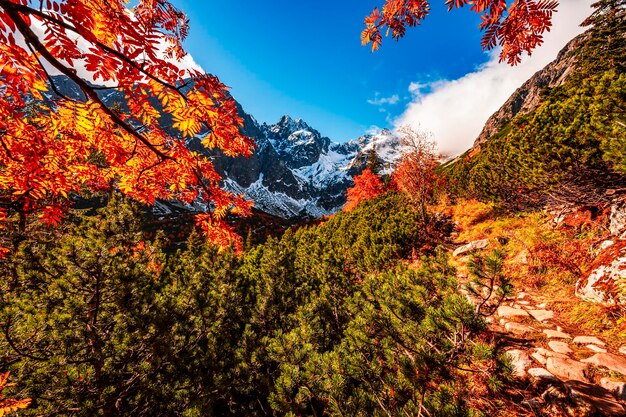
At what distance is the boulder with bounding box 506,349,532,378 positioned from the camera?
8.79 ft

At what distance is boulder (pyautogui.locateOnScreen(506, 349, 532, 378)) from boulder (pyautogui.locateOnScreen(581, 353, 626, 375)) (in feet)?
1.77

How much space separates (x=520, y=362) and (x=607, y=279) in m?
2.00

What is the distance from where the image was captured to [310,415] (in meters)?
3.29

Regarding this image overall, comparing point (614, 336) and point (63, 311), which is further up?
point (63, 311)

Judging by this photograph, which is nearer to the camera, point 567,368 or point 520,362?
point 567,368

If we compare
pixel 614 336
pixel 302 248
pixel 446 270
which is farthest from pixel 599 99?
pixel 302 248

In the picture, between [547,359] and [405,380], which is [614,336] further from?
[405,380]

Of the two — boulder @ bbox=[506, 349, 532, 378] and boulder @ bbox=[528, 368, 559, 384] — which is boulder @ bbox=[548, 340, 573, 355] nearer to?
boulder @ bbox=[506, 349, 532, 378]

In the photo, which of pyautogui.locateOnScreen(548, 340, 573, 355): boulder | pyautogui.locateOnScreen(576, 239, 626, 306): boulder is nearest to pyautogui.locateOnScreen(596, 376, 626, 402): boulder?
pyautogui.locateOnScreen(548, 340, 573, 355): boulder

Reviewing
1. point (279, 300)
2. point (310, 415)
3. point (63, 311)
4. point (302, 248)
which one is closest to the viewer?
point (310, 415)

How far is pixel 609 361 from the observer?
266 cm

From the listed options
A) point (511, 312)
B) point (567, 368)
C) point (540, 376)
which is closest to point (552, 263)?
point (511, 312)

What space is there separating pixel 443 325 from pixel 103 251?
5.21m

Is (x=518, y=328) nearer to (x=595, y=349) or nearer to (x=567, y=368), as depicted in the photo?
(x=595, y=349)
